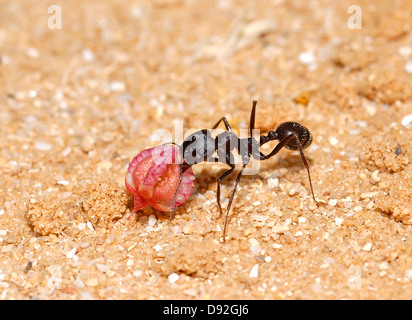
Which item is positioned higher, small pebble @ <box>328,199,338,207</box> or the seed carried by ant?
the seed carried by ant

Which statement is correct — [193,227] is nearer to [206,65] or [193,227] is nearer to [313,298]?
[313,298]

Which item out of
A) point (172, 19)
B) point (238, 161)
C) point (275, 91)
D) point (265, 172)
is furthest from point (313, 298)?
point (172, 19)

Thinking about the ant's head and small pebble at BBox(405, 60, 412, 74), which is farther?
small pebble at BBox(405, 60, 412, 74)

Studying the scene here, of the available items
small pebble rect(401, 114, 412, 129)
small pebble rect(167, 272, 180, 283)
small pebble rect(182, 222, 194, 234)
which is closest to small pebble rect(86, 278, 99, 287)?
small pebble rect(167, 272, 180, 283)

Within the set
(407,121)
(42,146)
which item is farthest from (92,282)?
(407,121)

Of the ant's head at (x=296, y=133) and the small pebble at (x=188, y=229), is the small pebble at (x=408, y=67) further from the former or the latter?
the small pebble at (x=188, y=229)

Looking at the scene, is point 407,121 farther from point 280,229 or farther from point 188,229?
point 188,229

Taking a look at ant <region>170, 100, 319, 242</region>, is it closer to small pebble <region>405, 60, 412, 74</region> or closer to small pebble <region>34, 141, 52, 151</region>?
small pebble <region>34, 141, 52, 151</region>
